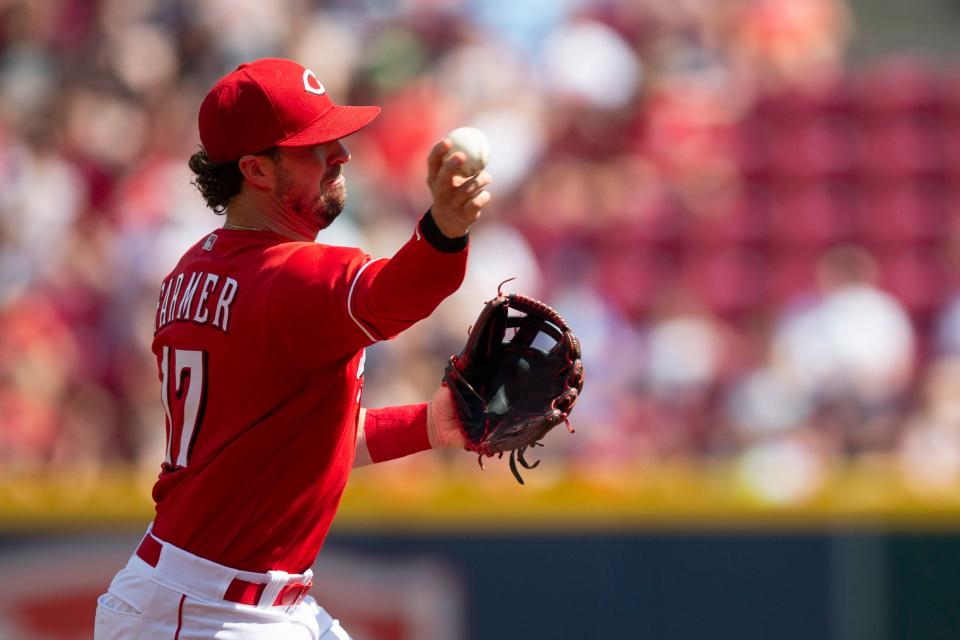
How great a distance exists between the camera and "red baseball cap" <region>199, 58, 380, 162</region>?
9.62 feet

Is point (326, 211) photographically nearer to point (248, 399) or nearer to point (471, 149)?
point (248, 399)

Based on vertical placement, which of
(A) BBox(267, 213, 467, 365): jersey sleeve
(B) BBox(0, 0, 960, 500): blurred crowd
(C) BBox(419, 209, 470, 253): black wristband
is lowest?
(A) BBox(267, 213, 467, 365): jersey sleeve

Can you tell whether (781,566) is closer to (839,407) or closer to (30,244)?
(839,407)

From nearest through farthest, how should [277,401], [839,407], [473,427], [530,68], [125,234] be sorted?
1. [277,401]
2. [473,427]
3. [839,407]
4. [125,234]
5. [530,68]

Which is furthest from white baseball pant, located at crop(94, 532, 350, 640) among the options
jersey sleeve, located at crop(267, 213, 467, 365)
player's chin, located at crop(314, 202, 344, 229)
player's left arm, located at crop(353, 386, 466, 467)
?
player's chin, located at crop(314, 202, 344, 229)

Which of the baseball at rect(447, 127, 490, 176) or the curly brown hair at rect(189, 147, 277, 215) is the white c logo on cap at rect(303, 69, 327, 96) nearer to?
the curly brown hair at rect(189, 147, 277, 215)

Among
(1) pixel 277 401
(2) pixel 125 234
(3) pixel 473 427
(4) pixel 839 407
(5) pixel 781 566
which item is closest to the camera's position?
(1) pixel 277 401

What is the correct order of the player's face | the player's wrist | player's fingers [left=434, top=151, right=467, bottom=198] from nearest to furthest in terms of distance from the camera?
player's fingers [left=434, top=151, right=467, bottom=198]
the player's face
the player's wrist

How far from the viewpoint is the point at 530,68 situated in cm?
908

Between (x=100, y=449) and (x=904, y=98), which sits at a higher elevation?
(x=904, y=98)

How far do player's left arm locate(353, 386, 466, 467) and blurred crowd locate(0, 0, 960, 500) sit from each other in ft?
11.8

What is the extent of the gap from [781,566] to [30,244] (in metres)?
4.79

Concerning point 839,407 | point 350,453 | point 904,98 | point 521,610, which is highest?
point 904,98

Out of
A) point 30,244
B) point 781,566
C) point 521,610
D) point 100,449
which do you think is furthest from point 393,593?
point 30,244
